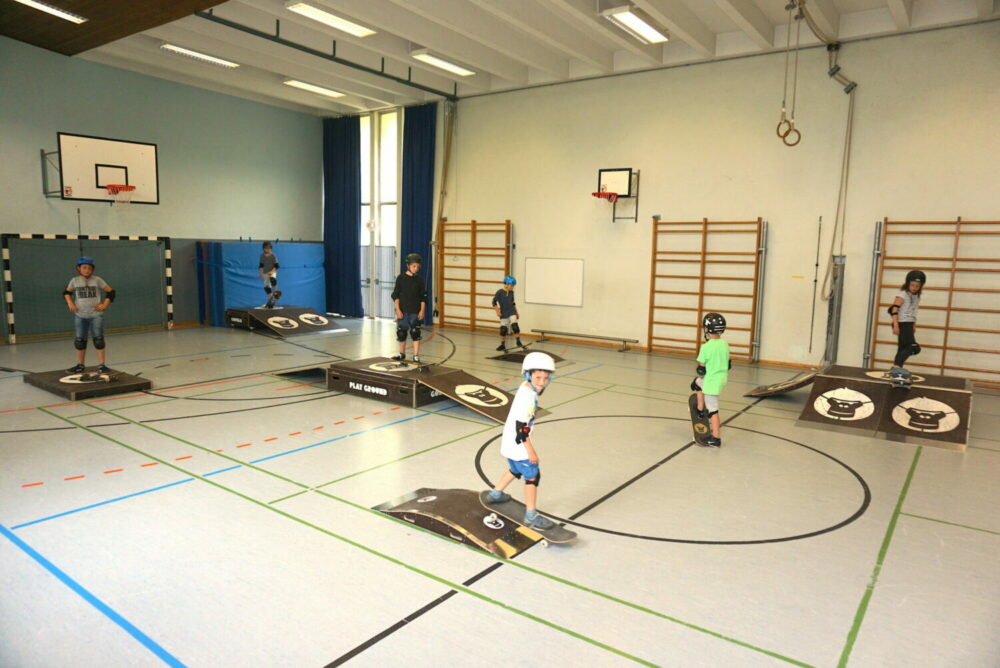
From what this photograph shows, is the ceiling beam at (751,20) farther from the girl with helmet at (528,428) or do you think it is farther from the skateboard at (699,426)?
the girl with helmet at (528,428)

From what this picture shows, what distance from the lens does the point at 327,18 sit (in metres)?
9.88

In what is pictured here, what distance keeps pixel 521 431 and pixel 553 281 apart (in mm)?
9866

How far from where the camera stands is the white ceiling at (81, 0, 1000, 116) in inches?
364

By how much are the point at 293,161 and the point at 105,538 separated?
14374mm

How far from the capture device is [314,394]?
8.13 metres

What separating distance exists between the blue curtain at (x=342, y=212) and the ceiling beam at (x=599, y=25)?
814 centimetres

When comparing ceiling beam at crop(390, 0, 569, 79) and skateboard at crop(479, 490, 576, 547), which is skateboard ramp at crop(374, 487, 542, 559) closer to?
skateboard at crop(479, 490, 576, 547)

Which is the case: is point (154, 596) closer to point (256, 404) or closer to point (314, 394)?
point (256, 404)

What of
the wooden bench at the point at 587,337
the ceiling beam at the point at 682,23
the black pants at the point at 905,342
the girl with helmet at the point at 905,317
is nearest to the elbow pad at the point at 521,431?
the girl with helmet at the point at 905,317

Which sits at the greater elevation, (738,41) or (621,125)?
(738,41)

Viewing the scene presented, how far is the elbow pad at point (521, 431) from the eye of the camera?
379cm

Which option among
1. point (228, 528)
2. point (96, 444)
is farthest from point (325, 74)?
point (228, 528)

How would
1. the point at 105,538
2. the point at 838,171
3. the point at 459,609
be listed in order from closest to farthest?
1. the point at 459,609
2. the point at 105,538
3. the point at 838,171

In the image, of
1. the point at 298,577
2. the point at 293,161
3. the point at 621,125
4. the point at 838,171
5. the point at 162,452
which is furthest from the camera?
the point at 293,161
